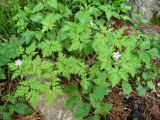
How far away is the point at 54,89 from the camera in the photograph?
8.93ft

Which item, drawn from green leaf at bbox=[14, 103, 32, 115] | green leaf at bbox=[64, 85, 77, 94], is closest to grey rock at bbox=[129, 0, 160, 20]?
green leaf at bbox=[64, 85, 77, 94]

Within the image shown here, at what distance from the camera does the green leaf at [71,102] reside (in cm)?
288

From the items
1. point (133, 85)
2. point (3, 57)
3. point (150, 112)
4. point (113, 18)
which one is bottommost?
point (150, 112)

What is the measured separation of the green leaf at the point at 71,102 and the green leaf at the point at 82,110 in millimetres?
54

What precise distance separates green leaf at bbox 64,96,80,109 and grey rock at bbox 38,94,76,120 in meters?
0.07

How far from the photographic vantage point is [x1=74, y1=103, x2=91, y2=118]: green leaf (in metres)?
2.84

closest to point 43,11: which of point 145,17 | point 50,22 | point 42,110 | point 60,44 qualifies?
point 50,22

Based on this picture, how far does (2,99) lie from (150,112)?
4.56 feet

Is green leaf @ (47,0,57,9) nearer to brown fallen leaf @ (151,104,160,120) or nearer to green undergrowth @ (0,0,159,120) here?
green undergrowth @ (0,0,159,120)

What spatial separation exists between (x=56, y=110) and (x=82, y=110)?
250mm

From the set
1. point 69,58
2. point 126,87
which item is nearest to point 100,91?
Result: point 126,87

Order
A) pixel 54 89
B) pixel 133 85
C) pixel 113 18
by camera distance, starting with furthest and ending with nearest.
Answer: pixel 113 18 < pixel 133 85 < pixel 54 89

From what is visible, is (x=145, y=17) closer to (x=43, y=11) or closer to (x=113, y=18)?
(x=113, y=18)

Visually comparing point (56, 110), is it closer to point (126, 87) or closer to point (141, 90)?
point (126, 87)
